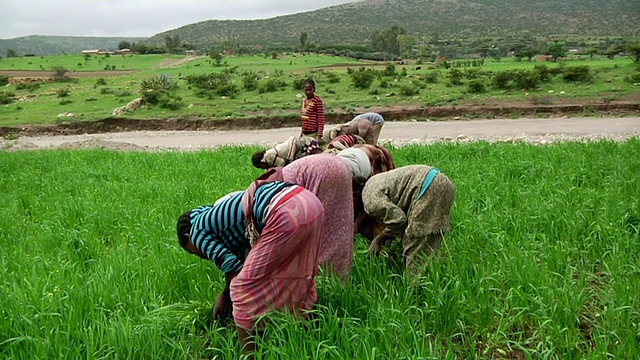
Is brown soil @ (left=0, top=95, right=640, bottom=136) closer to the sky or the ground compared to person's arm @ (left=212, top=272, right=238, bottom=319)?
closer to the ground

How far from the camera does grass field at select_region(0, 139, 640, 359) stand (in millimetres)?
2918

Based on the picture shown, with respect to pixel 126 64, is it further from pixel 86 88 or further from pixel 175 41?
pixel 175 41

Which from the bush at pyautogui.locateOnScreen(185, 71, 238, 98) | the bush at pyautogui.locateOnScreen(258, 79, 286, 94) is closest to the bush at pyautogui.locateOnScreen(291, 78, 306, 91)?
the bush at pyautogui.locateOnScreen(258, 79, 286, 94)

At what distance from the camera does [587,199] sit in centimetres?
531

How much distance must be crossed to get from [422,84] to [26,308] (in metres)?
24.5

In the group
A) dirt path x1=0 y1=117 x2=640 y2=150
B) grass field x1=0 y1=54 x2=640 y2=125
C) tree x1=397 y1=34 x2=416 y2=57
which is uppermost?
tree x1=397 y1=34 x2=416 y2=57

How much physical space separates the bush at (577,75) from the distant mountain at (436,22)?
56366mm

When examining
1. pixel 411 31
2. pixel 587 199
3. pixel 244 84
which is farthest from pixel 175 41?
pixel 587 199

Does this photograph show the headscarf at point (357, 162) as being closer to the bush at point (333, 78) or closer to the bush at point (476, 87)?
the bush at point (476, 87)

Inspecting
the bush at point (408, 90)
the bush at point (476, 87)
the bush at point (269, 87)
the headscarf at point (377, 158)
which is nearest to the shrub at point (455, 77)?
the bush at point (476, 87)

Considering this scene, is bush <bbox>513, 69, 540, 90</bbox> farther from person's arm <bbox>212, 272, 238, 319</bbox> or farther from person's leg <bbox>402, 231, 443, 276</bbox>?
person's arm <bbox>212, 272, 238, 319</bbox>

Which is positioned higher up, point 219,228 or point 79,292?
point 219,228

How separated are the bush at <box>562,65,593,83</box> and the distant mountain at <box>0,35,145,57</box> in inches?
5414

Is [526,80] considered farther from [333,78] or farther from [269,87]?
[269,87]
